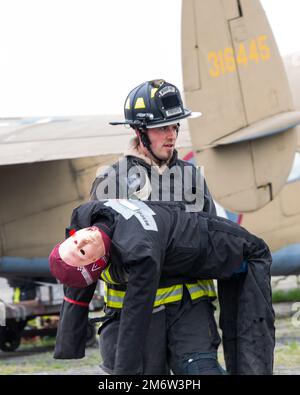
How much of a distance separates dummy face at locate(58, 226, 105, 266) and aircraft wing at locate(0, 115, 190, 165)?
7032 mm

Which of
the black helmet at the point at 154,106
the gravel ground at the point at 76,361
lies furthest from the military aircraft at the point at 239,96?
the black helmet at the point at 154,106

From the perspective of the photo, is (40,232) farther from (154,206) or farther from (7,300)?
(154,206)

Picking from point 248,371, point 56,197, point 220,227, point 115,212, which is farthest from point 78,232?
point 56,197

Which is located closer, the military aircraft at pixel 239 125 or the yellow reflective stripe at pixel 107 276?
the yellow reflective stripe at pixel 107 276

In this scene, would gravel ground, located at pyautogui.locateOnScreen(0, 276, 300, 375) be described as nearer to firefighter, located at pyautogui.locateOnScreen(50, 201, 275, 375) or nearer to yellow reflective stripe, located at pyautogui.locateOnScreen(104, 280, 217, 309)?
yellow reflective stripe, located at pyautogui.locateOnScreen(104, 280, 217, 309)

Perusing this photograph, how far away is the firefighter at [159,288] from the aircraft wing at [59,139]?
6565mm

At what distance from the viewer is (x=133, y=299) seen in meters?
3.98

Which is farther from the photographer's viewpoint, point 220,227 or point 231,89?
point 231,89

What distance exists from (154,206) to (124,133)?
789cm

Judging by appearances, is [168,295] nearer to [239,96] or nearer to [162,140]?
[162,140]

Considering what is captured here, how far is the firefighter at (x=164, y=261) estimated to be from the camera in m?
3.97

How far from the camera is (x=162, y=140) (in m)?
4.48

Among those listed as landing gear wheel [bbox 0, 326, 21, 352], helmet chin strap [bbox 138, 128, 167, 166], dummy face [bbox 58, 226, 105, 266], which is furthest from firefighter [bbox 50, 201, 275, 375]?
landing gear wheel [bbox 0, 326, 21, 352]

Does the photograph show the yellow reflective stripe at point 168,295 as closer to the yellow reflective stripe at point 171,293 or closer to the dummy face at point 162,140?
the yellow reflective stripe at point 171,293
